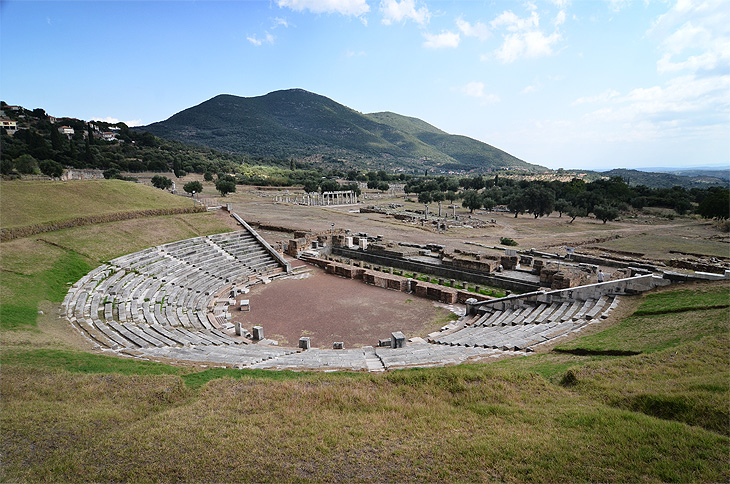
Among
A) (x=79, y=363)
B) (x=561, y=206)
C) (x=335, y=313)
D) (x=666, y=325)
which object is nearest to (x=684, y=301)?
(x=666, y=325)

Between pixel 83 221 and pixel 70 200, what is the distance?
15.7 feet

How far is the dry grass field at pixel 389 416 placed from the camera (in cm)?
625

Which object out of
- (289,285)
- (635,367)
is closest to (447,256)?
(289,285)

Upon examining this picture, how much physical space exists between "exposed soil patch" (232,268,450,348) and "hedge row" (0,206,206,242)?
1346 cm

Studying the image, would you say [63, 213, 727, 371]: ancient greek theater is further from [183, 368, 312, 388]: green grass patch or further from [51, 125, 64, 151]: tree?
[51, 125, 64, 151]: tree

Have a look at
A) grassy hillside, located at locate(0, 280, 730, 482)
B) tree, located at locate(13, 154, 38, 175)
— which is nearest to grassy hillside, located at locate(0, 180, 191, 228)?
grassy hillside, located at locate(0, 280, 730, 482)

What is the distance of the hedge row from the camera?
21961 millimetres

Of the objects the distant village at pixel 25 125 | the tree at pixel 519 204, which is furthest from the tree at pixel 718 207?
the distant village at pixel 25 125

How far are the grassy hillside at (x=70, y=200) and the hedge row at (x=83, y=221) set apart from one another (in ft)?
1.50

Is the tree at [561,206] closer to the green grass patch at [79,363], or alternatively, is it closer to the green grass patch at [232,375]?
the green grass patch at [232,375]

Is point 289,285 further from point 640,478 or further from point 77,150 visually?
point 77,150

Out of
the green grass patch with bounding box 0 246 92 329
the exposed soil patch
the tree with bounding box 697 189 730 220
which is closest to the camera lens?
the green grass patch with bounding box 0 246 92 329

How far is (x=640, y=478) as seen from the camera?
229 inches

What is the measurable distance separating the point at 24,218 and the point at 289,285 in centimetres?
1804
